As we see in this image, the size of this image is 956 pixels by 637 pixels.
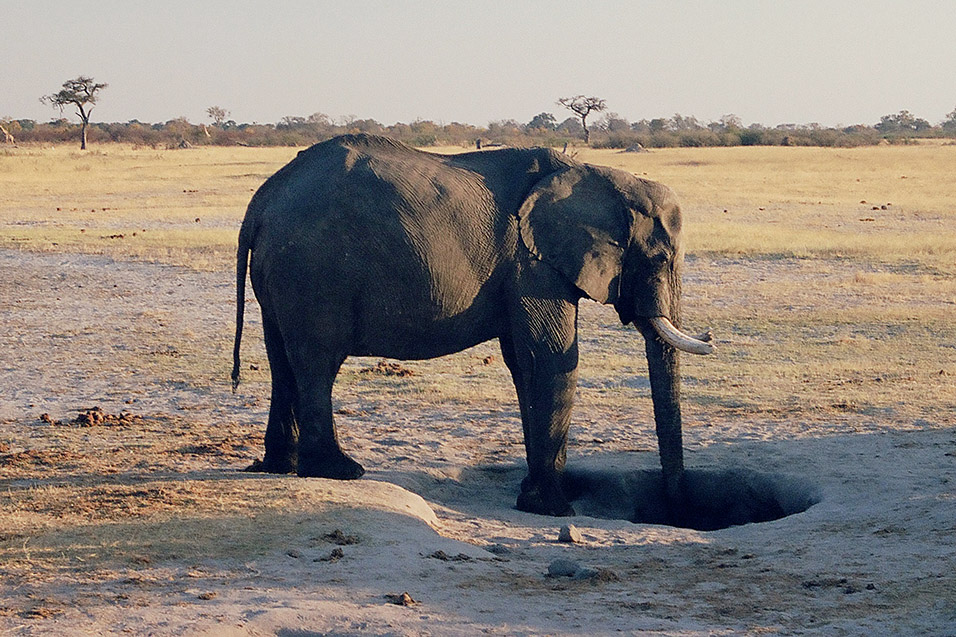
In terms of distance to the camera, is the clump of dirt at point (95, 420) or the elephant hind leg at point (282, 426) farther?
the clump of dirt at point (95, 420)

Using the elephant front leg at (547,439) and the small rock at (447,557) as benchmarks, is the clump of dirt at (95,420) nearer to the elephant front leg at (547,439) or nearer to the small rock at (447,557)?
the elephant front leg at (547,439)

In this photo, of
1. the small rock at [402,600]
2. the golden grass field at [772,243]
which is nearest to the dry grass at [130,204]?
the golden grass field at [772,243]

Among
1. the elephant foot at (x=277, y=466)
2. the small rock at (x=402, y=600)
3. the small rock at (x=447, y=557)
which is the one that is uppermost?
the small rock at (x=402, y=600)

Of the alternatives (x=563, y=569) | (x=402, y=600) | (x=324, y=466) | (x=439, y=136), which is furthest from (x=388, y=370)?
(x=439, y=136)

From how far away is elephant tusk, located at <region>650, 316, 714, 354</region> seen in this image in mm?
8609

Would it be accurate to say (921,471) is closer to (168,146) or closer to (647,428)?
(647,428)

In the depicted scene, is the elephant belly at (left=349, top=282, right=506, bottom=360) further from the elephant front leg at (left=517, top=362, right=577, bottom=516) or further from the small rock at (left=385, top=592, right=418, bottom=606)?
the small rock at (left=385, top=592, right=418, bottom=606)

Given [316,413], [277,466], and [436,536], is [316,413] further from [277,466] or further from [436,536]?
[436,536]

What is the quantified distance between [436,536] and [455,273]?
6.21 feet

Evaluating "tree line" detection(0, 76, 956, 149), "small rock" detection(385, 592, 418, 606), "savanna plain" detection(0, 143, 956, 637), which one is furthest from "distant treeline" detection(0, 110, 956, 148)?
"small rock" detection(385, 592, 418, 606)

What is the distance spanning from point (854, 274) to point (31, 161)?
3152 cm

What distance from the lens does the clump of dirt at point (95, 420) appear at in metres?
10.4

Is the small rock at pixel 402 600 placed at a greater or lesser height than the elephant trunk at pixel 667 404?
lesser

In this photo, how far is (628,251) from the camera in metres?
8.84
